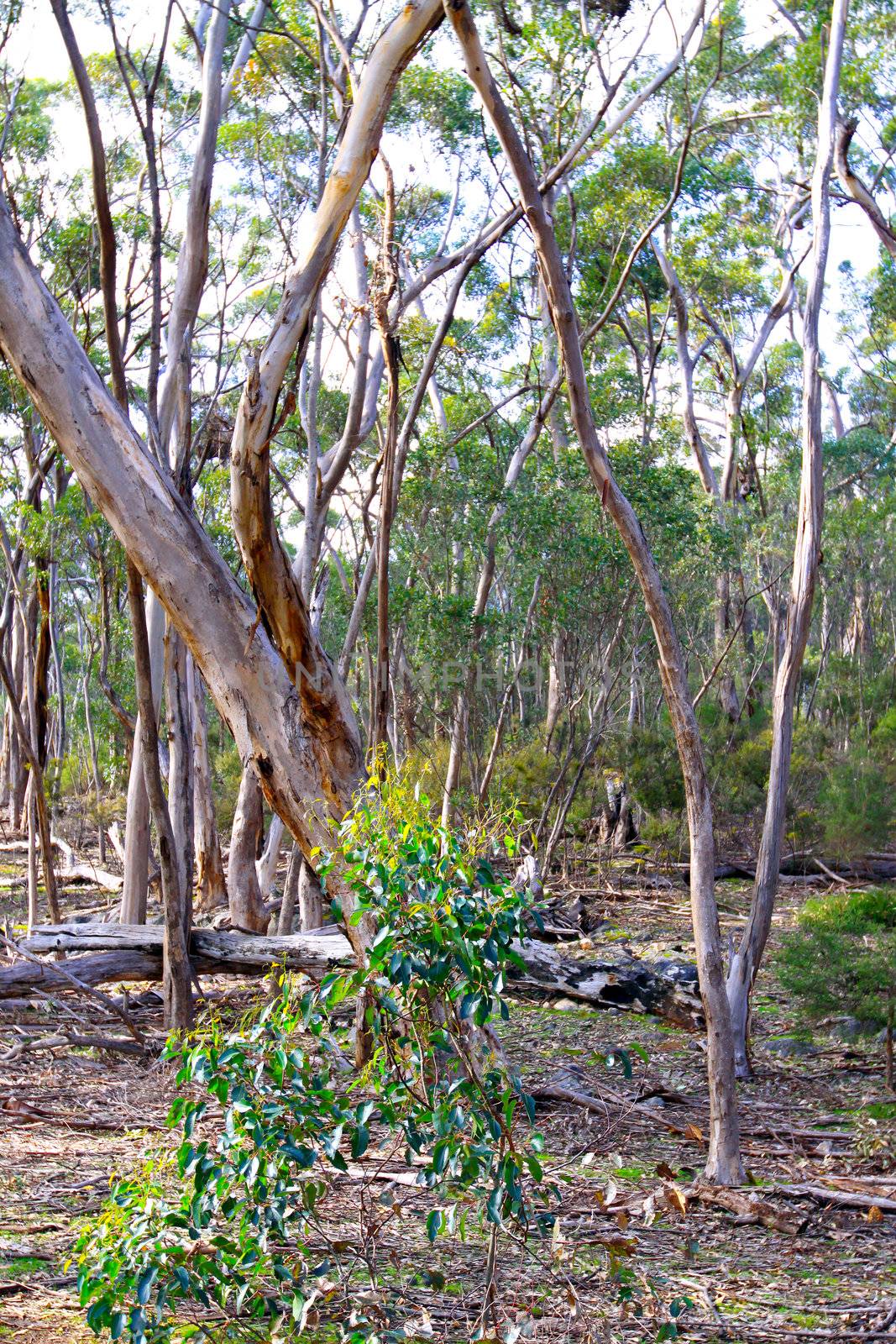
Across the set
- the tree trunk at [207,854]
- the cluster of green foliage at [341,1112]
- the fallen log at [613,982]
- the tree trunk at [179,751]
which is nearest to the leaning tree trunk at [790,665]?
the fallen log at [613,982]

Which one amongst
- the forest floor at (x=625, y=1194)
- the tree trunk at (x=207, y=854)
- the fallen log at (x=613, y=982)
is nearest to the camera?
the forest floor at (x=625, y=1194)

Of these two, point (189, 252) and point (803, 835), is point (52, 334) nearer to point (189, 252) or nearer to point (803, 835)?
point (189, 252)

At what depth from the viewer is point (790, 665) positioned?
4.87m

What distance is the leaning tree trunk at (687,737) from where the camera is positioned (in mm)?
3770

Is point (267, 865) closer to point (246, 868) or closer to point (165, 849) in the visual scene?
point (246, 868)

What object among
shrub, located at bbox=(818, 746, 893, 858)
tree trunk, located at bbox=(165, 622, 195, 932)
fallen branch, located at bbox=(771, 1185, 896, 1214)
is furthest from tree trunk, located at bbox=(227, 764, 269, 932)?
shrub, located at bbox=(818, 746, 893, 858)

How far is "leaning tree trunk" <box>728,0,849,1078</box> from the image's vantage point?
4785 millimetres

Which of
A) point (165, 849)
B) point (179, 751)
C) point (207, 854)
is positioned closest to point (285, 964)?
point (165, 849)

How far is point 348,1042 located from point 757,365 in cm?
2000

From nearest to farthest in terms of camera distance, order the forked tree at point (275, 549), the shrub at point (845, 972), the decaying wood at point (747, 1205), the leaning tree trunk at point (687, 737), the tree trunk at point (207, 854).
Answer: the decaying wood at point (747, 1205) → the leaning tree trunk at point (687, 737) → the forked tree at point (275, 549) → the shrub at point (845, 972) → the tree trunk at point (207, 854)

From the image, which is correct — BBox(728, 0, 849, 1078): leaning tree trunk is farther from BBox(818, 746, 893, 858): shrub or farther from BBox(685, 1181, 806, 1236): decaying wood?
BBox(818, 746, 893, 858): shrub

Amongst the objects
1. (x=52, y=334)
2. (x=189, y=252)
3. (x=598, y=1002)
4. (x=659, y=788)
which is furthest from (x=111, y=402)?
(x=659, y=788)

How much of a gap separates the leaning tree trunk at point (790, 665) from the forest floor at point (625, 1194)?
1.86 feet

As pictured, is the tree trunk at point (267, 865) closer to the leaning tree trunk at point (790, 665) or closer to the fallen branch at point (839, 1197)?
the leaning tree trunk at point (790, 665)
